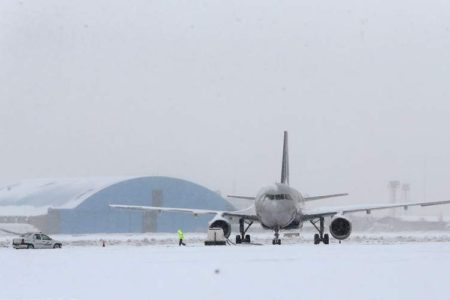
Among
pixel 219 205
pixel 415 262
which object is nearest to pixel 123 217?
pixel 219 205

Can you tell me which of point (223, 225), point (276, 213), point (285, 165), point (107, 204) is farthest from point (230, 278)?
point (107, 204)

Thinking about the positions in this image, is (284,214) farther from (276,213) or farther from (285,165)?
(285,165)

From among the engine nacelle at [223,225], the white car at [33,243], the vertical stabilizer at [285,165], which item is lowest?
the white car at [33,243]

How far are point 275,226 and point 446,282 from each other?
1257 inches

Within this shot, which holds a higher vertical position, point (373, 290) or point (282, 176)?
point (282, 176)

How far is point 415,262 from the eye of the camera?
28.6 m

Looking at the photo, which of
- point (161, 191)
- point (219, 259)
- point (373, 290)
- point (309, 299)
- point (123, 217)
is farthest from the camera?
point (161, 191)

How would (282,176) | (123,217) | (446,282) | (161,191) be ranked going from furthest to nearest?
1. (161,191)
2. (123,217)
3. (282,176)
4. (446,282)

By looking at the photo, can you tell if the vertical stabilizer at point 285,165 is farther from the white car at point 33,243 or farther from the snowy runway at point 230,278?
the snowy runway at point 230,278

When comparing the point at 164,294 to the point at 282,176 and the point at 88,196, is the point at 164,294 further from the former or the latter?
the point at 88,196

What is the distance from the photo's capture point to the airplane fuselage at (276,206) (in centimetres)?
5141

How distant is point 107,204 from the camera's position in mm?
106312

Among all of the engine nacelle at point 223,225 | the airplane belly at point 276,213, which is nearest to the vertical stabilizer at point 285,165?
the engine nacelle at point 223,225

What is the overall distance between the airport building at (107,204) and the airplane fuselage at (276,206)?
2129 inches
